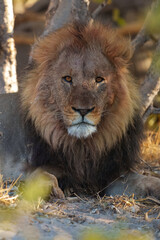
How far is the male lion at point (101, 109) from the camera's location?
4273 millimetres

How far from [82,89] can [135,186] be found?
1.03 m

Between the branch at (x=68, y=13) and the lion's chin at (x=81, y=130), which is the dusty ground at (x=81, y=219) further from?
the branch at (x=68, y=13)

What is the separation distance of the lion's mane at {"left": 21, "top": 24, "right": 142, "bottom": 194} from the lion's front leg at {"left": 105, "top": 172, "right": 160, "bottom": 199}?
3.2 inches

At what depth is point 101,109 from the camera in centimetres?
415

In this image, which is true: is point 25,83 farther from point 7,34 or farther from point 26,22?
point 26,22

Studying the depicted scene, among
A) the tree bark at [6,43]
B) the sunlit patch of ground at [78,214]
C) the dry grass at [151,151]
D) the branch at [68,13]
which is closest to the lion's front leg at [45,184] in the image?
the sunlit patch of ground at [78,214]

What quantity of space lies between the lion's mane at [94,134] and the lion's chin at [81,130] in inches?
11.9

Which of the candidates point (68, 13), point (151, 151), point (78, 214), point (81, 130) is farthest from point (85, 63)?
point (151, 151)

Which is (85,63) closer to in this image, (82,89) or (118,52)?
(82,89)

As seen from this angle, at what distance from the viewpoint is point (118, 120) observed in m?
4.41

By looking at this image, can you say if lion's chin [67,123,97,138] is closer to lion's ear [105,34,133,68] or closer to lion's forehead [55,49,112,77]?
lion's forehead [55,49,112,77]

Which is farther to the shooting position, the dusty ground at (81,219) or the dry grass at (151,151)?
the dry grass at (151,151)

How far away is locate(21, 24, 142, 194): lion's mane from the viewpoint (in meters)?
4.40

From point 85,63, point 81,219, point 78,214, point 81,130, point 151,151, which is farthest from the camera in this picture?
point 151,151
